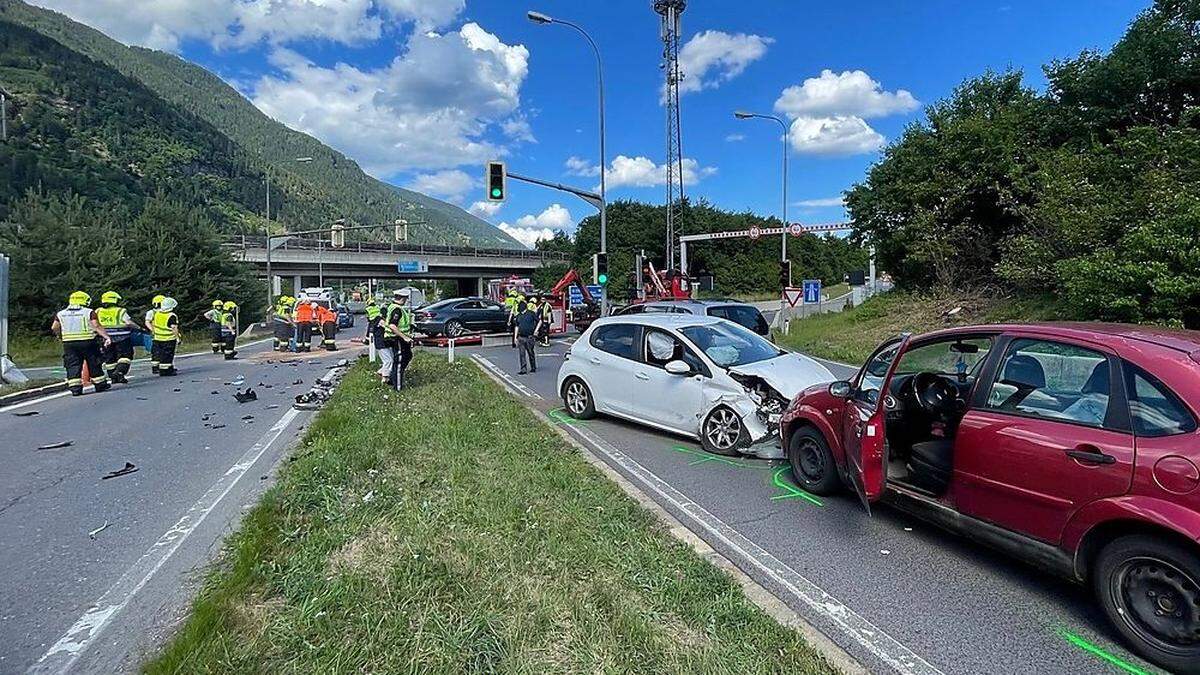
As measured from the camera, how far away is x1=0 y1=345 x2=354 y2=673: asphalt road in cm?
342

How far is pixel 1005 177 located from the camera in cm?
2055

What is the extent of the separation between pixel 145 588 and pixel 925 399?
5419mm

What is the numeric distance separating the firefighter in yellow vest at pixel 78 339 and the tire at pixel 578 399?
885cm

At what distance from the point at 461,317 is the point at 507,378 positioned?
36.8 feet

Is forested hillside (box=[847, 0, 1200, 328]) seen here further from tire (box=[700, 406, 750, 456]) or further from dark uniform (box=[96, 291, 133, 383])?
dark uniform (box=[96, 291, 133, 383])

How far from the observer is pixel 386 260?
58.3m

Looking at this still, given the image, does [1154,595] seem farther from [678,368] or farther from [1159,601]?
[678,368]

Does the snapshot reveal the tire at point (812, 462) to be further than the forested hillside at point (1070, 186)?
No

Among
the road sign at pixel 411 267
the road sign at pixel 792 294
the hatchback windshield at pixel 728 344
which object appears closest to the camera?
the hatchback windshield at pixel 728 344

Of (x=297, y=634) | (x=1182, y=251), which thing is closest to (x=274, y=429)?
(x=297, y=634)

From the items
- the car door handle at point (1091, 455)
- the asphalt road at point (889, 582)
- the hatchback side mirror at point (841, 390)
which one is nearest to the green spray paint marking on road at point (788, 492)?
the asphalt road at point (889, 582)

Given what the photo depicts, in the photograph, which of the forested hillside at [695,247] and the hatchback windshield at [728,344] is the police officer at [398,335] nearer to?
the hatchback windshield at [728,344]

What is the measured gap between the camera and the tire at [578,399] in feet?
29.9

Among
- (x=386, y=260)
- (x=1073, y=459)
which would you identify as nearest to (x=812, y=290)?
(x=1073, y=459)
